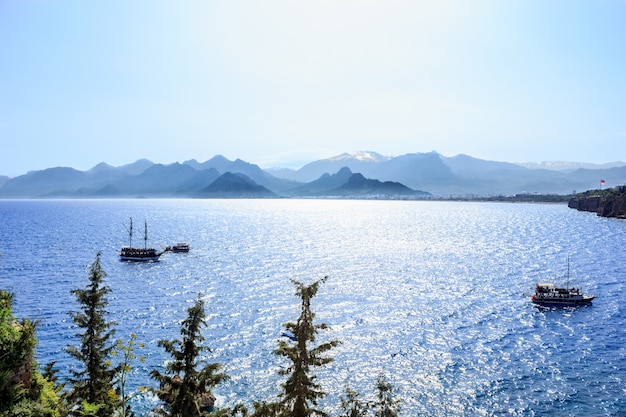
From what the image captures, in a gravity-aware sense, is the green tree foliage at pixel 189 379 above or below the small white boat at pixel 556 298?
above

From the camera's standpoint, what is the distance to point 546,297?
273 feet

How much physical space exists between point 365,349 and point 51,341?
Answer: 4265cm

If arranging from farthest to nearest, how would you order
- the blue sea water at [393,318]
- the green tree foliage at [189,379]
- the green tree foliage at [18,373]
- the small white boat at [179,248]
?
the small white boat at [179,248] → the blue sea water at [393,318] → the green tree foliage at [18,373] → the green tree foliage at [189,379]

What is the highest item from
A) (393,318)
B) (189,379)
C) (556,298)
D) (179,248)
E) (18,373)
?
(189,379)

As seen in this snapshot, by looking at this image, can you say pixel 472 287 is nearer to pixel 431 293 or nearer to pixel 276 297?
pixel 431 293

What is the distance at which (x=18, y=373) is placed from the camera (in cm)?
2275

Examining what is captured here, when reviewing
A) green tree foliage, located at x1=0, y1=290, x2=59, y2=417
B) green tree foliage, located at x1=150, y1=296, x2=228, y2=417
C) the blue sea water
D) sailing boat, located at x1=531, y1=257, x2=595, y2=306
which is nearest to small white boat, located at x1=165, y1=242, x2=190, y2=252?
the blue sea water

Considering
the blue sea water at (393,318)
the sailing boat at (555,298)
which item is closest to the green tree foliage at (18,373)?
the blue sea water at (393,318)

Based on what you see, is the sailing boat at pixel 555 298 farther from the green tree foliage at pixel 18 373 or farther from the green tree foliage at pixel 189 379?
the green tree foliage at pixel 18 373

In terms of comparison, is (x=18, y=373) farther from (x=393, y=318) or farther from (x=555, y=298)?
(x=555, y=298)

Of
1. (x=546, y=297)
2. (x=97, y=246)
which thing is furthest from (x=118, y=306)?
(x=97, y=246)

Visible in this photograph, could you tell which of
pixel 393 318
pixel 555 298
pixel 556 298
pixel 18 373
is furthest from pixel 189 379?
pixel 556 298

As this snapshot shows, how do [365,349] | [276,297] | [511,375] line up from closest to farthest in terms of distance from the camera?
[511,375]
[365,349]
[276,297]

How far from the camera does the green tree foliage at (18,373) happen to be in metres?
21.8
